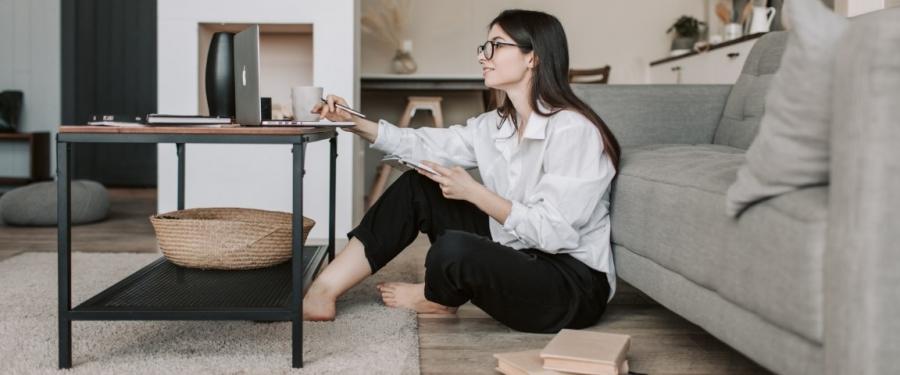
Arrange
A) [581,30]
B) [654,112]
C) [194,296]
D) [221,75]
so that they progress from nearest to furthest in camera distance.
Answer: [194,296] < [221,75] < [654,112] < [581,30]

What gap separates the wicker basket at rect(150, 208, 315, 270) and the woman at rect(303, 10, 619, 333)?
0.55ft

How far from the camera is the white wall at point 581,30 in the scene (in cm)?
613

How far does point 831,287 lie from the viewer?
1092 mm

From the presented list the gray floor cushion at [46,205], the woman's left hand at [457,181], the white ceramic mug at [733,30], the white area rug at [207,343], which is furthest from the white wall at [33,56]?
the woman's left hand at [457,181]

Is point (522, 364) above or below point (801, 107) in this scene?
below

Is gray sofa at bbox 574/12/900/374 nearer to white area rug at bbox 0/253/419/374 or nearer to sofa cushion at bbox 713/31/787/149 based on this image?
sofa cushion at bbox 713/31/787/149

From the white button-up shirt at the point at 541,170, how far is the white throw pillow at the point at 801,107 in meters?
0.54

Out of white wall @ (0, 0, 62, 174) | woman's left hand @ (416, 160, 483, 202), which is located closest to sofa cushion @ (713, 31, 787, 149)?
woman's left hand @ (416, 160, 483, 202)

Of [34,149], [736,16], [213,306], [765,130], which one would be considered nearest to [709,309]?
[765,130]

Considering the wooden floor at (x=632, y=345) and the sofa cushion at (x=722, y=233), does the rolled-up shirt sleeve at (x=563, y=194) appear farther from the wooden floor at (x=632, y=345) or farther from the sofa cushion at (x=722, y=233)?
the wooden floor at (x=632, y=345)

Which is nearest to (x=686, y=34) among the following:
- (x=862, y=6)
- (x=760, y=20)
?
(x=760, y=20)

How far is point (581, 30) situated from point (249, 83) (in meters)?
4.77

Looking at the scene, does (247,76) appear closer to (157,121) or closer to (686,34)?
(157,121)

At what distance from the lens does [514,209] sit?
5.78 ft
